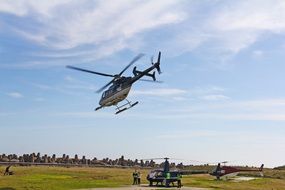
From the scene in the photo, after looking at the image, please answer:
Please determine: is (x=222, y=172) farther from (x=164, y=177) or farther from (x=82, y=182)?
(x=82, y=182)

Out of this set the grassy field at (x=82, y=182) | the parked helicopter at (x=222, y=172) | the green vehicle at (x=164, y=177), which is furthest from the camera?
the parked helicopter at (x=222, y=172)

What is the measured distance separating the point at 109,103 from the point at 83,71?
5307 mm

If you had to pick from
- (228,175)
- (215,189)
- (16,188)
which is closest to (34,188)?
(16,188)

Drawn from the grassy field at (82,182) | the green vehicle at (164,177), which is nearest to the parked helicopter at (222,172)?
the grassy field at (82,182)

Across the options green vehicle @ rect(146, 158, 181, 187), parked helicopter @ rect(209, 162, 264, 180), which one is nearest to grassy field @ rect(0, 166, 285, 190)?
parked helicopter @ rect(209, 162, 264, 180)

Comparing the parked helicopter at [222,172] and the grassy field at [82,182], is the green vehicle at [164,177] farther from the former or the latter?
the parked helicopter at [222,172]

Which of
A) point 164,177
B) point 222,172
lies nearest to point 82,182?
point 164,177

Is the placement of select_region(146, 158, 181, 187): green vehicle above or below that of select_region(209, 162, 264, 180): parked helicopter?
below

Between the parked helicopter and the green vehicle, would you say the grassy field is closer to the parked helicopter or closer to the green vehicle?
the parked helicopter

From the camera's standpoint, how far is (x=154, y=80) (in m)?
55.8

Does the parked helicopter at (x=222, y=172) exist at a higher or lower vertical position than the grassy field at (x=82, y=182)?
higher

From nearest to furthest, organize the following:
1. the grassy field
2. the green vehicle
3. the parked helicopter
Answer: the grassy field → the green vehicle → the parked helicopter

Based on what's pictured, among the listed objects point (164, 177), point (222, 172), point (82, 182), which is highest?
point (222, 172)

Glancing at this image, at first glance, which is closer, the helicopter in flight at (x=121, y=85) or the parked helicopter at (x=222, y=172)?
the helicopter in flight at (x=121, y=85)
